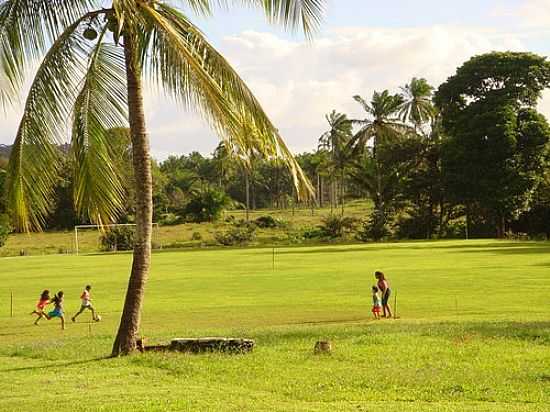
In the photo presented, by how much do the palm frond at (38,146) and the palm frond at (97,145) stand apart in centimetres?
30

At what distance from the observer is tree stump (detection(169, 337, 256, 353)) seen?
13016mm

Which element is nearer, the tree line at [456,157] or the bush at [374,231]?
the tree line at [456,157]

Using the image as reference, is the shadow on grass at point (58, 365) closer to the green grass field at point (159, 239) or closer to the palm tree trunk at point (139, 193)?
the palm tree trunk at point (139, 193)

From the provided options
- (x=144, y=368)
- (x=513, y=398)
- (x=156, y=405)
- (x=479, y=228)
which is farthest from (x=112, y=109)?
(x=479, y=228)

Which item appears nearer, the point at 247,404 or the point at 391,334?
the point at 247,404

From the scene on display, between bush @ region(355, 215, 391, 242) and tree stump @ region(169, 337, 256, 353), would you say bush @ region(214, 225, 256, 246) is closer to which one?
bush @ region(355, 215, 391, 242)

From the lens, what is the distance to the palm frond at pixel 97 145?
1093 cm

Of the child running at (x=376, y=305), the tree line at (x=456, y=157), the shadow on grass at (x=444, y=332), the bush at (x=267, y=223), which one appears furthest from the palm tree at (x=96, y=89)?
the bush at (x=267, y=223)

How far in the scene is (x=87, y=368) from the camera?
1195 cm

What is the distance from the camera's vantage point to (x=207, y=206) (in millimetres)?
92625

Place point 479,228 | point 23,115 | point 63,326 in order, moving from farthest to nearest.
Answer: point 479,228, point 63,326, point 23,115

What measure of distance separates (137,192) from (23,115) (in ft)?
7.74

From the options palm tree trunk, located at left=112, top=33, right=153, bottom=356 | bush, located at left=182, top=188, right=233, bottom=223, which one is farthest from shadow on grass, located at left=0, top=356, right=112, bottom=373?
bush, located at left=182, top=188, right=233, bottom=223

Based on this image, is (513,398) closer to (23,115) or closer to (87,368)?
(87,368)
